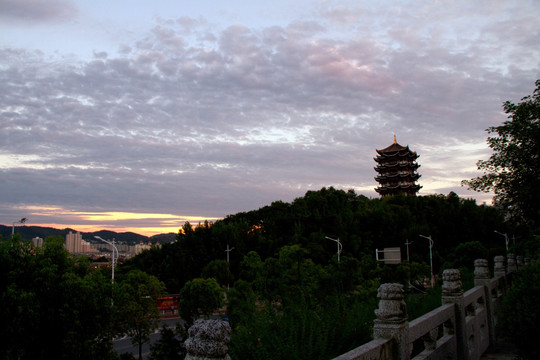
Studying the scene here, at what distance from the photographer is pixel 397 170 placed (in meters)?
89.1

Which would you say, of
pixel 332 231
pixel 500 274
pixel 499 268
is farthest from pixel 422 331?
pixel 332 231

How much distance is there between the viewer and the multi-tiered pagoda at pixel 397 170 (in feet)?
287

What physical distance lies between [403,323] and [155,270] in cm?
5731

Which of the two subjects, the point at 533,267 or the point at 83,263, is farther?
the point at 83,263

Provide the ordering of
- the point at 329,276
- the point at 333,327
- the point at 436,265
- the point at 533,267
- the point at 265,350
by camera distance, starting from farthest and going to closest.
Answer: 1. the point at 436,265
2. the point at 329,276
3. the point at 533,267
4. the point at 333,327
5. the point at 265,350

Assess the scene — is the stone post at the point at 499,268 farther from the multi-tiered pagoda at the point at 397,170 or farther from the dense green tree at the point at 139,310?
the multi-tiered pagoda at the point at 397,170

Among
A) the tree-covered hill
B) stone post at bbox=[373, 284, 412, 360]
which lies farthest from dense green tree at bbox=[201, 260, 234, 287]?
stone post at bbox=[373, 284, 412, 360]

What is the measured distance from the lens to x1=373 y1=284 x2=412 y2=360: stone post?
4359mm

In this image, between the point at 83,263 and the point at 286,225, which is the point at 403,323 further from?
the point at 286,225

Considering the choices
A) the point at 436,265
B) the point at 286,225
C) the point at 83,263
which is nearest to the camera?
the point at 83,263

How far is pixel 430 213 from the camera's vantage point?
219 feet

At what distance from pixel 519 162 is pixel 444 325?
12.9 meters

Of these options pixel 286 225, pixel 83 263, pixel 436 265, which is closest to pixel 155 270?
pixel 286 225

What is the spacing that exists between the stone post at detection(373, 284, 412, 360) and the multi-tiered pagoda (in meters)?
85.3
